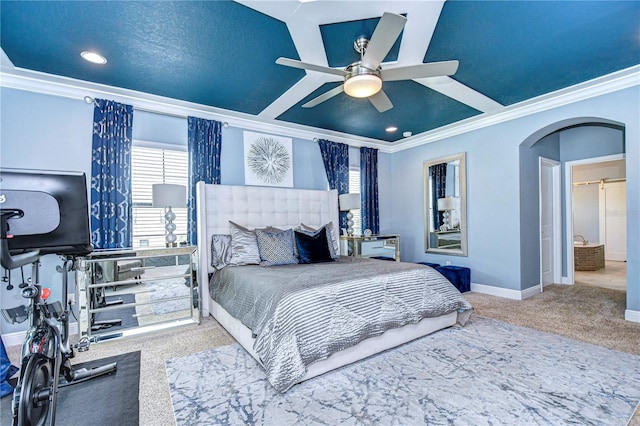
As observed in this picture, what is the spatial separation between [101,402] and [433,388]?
2.28m

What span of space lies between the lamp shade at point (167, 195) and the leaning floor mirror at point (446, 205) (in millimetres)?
→ 4203

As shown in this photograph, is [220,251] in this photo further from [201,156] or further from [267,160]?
[267,160]

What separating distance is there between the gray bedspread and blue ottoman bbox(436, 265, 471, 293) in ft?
4.90

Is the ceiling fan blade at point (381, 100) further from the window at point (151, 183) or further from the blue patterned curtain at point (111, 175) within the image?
the blue patterned curtain at point (111, 175)

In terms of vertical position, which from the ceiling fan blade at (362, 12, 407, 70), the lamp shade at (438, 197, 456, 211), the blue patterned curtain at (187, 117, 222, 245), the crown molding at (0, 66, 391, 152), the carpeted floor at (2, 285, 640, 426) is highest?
the crown molding at (0, 66, 391, 152)

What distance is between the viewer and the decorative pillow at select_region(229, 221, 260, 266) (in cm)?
356

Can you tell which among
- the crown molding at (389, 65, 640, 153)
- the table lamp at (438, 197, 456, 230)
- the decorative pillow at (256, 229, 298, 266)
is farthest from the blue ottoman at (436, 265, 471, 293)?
Result: the decorative pillow at (256, 229, 298, 266)

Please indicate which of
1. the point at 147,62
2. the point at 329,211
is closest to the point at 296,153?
the point at 329,211

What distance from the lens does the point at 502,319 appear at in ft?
11.4

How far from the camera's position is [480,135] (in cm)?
477

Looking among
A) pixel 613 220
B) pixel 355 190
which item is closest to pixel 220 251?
pixel 355 190

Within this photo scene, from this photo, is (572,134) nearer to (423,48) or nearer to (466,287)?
(466,287)

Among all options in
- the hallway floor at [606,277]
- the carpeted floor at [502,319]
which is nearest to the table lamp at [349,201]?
the carpeted floor at [502,319]

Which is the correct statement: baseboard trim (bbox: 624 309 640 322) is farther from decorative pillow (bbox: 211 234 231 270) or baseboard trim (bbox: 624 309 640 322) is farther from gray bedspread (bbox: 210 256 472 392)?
decorative pillow (bbox: 211 234 231 270)
